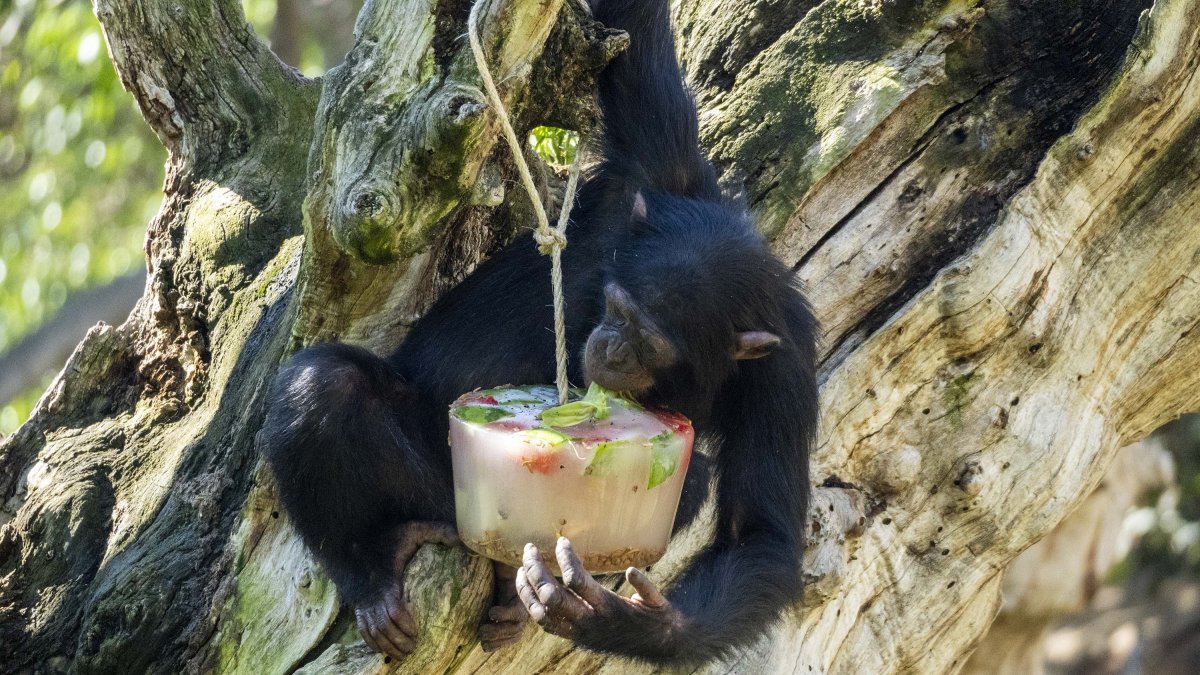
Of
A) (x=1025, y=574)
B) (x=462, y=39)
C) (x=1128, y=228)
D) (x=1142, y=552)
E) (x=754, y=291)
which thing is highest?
(x=462, y=39)

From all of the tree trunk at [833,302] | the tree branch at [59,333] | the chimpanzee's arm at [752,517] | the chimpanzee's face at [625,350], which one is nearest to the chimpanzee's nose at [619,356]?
the chimpanzee's face at [625,350]

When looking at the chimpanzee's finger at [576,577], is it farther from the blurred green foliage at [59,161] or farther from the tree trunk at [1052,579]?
the tree trunk at [1052,579]

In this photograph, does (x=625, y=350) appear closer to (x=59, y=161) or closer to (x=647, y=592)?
(x=647, y=592)

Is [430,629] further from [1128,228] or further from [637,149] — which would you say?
[1128,228]

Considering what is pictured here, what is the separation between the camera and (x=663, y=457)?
3.90 metres

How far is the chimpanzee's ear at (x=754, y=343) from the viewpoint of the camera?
4.54 m

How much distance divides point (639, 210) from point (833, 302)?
3.94 feet

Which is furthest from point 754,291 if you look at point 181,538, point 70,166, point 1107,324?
point 70,166

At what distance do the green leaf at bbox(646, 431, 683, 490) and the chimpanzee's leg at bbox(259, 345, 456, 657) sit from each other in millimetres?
1094

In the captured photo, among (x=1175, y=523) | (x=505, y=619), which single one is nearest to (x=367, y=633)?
(x=505, y=619)

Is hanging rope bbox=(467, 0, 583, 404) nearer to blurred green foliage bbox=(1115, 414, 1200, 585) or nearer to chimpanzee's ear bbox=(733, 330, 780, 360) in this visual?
chimpanzee's ear bbox=(733, 330, 780, 360)

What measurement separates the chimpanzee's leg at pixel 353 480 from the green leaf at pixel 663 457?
3.59ft

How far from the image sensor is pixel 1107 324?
5902mm

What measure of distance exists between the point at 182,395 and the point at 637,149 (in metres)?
2.50
